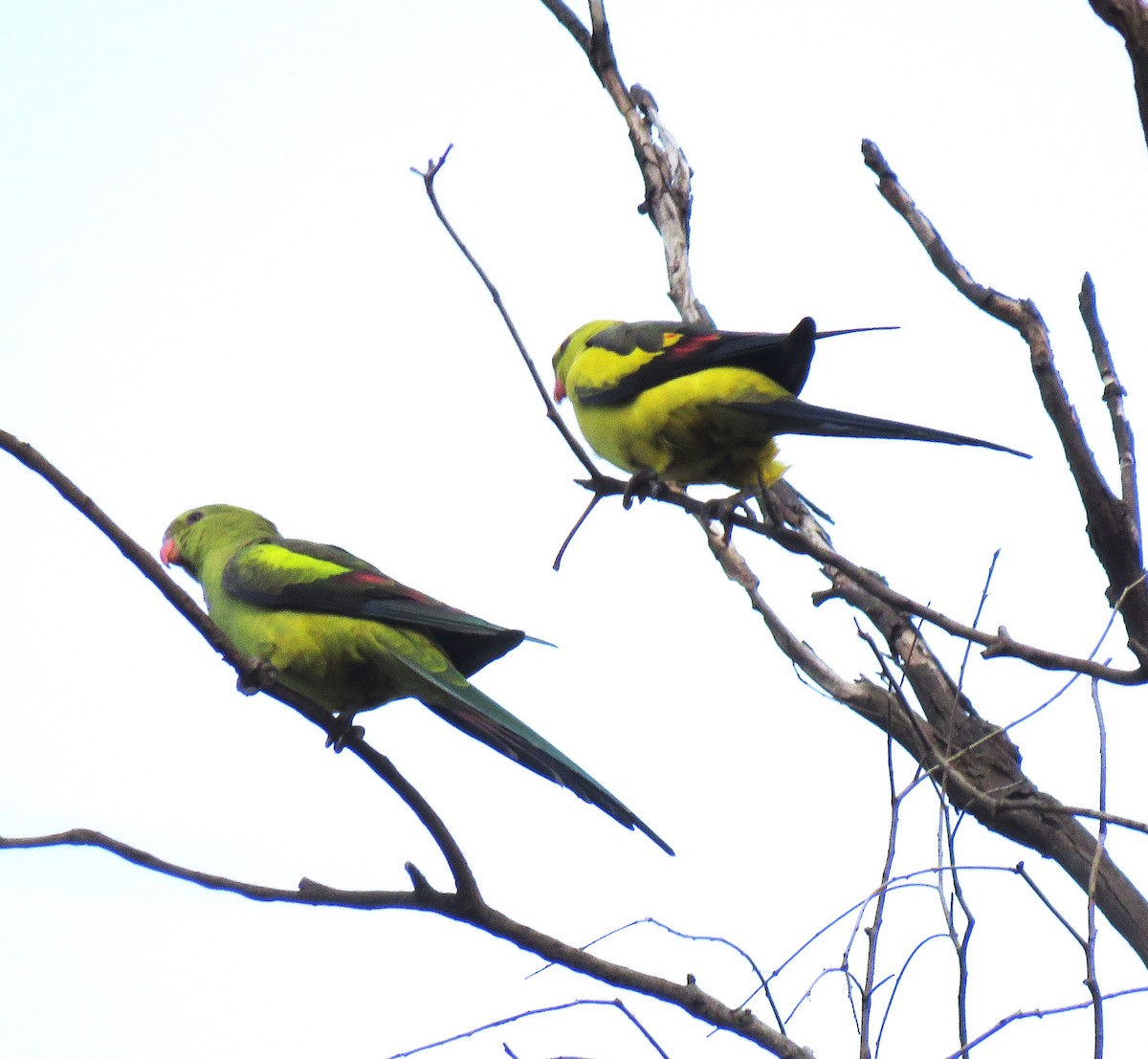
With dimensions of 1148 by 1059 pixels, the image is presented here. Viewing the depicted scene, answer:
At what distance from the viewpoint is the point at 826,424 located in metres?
3.66

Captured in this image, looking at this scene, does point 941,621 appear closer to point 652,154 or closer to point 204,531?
point 652,154

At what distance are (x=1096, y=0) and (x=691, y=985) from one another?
6.03 ft

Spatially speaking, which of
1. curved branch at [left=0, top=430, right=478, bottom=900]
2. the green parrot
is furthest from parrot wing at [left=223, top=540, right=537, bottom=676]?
curved branch at [left=0, top=430, right=478, bottom=900]

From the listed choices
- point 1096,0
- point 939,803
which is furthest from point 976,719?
point 1096,0

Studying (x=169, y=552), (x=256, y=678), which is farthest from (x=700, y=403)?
(x=169, y=552)

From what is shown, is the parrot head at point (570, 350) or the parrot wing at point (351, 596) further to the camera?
the parrot head at point (570, 350)

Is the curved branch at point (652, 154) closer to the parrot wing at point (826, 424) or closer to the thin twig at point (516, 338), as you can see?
the parrot wing at point (826, 424)

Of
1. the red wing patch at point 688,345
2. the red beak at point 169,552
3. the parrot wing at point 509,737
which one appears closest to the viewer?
the parrot wing at point 509,737

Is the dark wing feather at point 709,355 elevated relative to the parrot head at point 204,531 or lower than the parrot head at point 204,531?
elevated

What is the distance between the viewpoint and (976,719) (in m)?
3.53

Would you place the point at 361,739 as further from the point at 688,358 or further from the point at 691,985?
the point at 688,358

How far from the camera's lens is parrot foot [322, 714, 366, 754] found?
2.54 meters

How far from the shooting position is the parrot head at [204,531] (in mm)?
4871

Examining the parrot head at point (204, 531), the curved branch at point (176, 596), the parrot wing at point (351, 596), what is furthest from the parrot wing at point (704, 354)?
the curved branch at point (176, 596)
